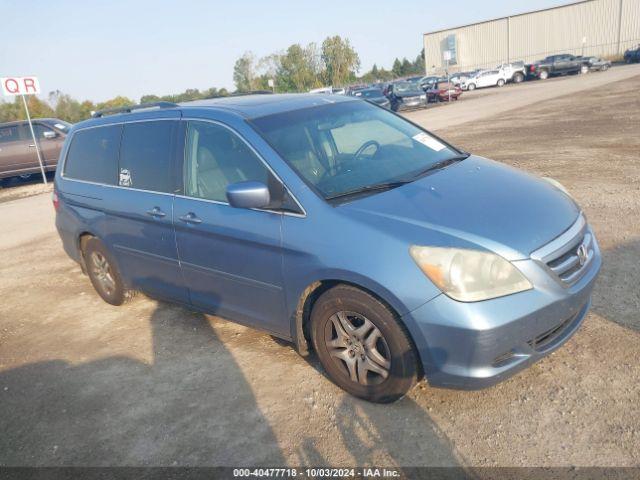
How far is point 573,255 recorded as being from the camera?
3021 millimetres

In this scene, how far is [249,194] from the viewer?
3240mm

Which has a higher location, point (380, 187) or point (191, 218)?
point (380, 187)

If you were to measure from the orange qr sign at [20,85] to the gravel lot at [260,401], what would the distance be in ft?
36.3

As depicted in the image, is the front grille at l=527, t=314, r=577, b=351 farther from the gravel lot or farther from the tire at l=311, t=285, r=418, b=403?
the tire at l=311, t=285, r=418, b=403

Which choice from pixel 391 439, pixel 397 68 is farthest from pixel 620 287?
pixel 397 68

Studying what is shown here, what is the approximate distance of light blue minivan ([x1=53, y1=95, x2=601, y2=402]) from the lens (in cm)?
274

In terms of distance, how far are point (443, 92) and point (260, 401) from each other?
31.0 meters

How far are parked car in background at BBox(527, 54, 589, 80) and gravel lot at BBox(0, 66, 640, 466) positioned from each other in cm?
4227

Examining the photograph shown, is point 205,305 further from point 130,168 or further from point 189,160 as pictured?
point 130,168

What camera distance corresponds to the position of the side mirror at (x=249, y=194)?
127 inches

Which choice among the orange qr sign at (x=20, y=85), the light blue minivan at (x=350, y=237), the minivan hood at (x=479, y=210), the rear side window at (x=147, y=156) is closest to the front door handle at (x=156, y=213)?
the light blue minivan at (x=350, y=237)

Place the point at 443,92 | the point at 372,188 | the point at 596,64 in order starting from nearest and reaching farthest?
the point at 372,188 → the point at 443,92 → the point at 596,64

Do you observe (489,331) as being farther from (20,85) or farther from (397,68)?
(397,68)

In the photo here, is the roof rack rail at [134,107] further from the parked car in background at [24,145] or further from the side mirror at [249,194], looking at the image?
the parked car in background at [24,145]
